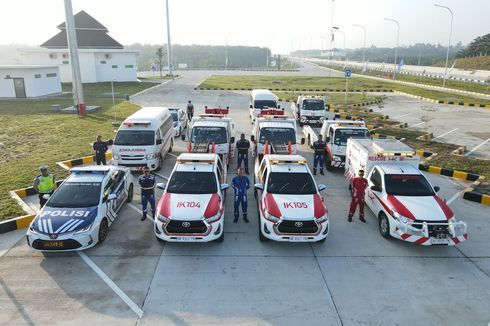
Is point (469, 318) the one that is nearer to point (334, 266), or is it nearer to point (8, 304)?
point (334, 266)

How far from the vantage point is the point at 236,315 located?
7.59 m

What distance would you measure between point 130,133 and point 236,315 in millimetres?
10856

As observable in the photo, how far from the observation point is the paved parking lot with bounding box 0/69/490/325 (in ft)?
25.0

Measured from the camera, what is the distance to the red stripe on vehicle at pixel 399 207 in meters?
10.2

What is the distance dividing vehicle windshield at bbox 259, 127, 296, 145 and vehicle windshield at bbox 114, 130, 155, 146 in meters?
4.77

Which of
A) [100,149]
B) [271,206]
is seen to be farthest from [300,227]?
[100,149]

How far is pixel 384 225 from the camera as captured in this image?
35.7ft

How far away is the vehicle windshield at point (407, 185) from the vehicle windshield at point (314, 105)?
1405 centimetres

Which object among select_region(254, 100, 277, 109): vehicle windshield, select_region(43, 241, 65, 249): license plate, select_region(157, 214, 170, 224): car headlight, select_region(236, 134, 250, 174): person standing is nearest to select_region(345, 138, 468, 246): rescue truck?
select_region(236, 134, 250, 174): person standing

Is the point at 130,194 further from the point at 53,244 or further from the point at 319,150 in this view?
the point at 319,150

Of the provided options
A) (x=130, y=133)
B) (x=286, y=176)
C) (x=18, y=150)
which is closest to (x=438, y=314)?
(x=286, y=176)

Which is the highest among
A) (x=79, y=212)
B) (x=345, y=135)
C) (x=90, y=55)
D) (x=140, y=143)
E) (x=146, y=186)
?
(x=90, y=55)

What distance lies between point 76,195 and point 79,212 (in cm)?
83

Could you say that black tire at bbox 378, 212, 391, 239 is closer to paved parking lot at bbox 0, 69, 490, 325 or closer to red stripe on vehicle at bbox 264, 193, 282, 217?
paved parking lot at bbox 0, 69, 490, 325
